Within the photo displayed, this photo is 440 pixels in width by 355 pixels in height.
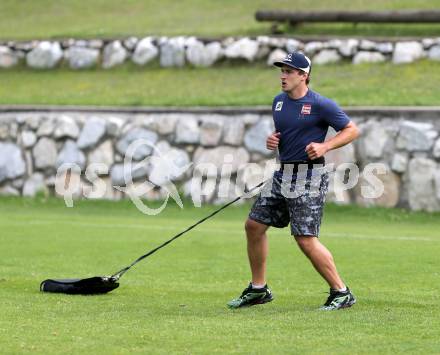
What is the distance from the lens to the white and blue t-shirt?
382 inches

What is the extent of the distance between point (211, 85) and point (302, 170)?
12.8 metres

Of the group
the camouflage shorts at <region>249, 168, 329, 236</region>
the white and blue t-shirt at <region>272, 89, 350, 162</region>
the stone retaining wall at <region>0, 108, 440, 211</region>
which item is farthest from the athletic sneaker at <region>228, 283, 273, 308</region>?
the stone retaining wall at <region>0, 108, 440, 211</region>

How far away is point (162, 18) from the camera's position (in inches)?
1109

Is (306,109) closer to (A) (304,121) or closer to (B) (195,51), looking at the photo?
(A) (304,121)

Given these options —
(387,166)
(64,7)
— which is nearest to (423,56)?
(387,166)

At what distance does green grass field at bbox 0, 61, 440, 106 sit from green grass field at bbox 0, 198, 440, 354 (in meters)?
2.44

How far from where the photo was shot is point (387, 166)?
18.1 meters

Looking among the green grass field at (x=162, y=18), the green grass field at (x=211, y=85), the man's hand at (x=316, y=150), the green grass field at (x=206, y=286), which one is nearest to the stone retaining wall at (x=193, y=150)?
the green grass field at (x=206, y=286)

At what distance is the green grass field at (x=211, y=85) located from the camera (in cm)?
2017

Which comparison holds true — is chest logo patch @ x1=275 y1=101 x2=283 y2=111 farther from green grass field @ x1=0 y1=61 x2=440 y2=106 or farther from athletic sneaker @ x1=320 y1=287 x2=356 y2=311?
green grass field @ x1=0 y1=61 x2=440 y2=106

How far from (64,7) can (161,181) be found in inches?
470

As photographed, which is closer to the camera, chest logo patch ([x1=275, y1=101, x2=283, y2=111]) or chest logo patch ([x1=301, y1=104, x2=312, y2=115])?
chest logo patch ([x1=301, y1=104, x2=312, y2=115])

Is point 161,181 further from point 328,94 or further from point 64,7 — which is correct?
point 64,7

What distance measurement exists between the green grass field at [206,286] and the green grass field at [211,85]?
2445 mm
